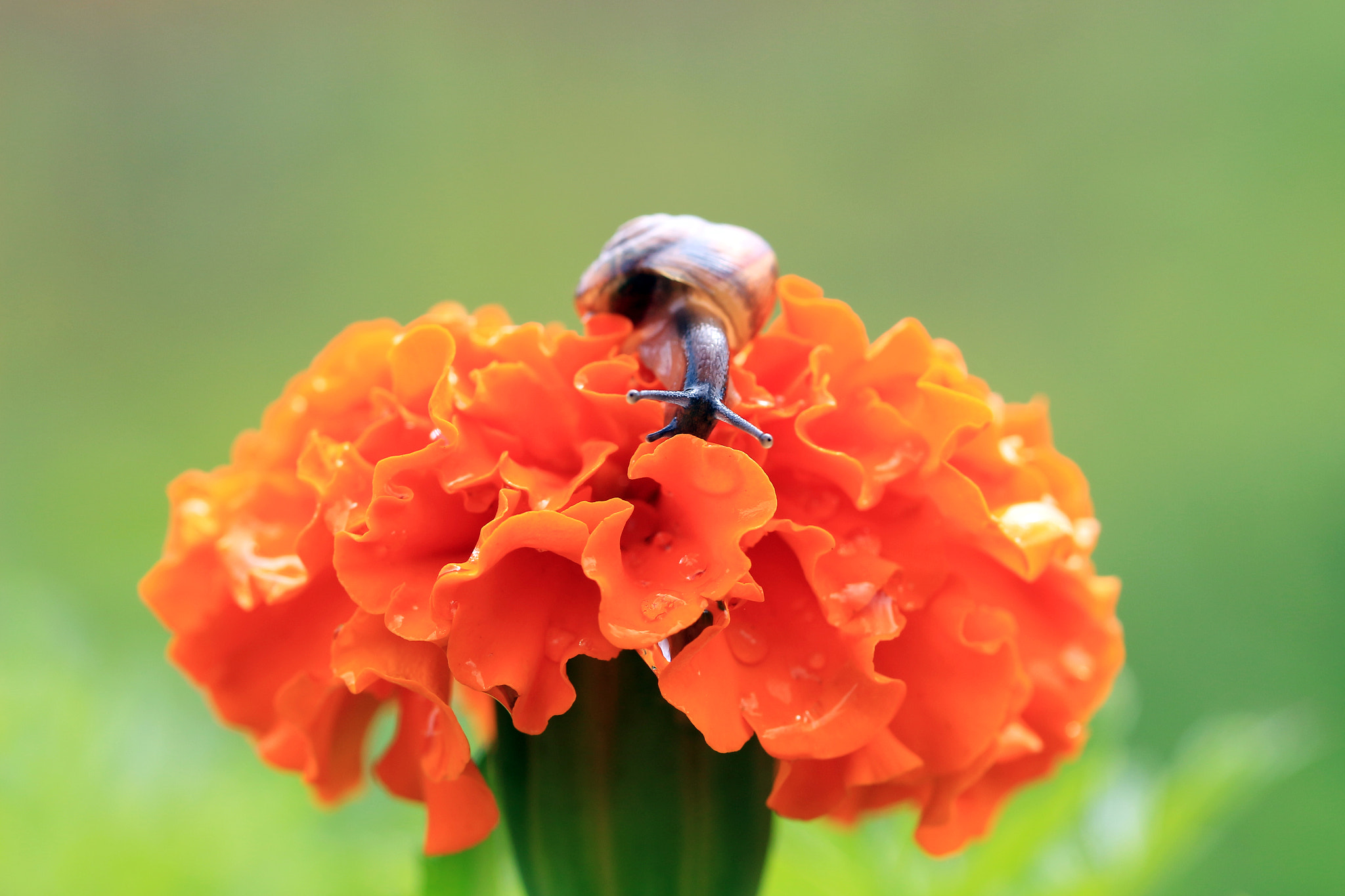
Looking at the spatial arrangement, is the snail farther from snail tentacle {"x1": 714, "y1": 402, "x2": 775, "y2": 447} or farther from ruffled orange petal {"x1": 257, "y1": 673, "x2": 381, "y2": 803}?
ruffled orange petal {"x1": 257, "y1": 673, "x2": 381, "y2": 803}

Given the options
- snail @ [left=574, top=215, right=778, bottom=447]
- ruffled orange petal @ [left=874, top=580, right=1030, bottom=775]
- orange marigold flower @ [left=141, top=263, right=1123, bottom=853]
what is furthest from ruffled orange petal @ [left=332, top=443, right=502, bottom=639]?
ruffled orange petal @ [left=874, top=580, right=1030, bottom=775]

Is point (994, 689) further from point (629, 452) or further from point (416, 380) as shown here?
point (416, 380)

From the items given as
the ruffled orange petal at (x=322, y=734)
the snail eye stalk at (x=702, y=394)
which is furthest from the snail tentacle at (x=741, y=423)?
the ruffled orange petal at (x=322, y=734)

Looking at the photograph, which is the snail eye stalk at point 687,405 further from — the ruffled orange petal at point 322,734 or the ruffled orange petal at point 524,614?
the ruffled orange petal at point 322,734

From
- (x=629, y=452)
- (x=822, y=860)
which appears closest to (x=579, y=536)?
(x=629, y=452)

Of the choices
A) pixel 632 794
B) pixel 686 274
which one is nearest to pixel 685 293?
pixel 686 274
